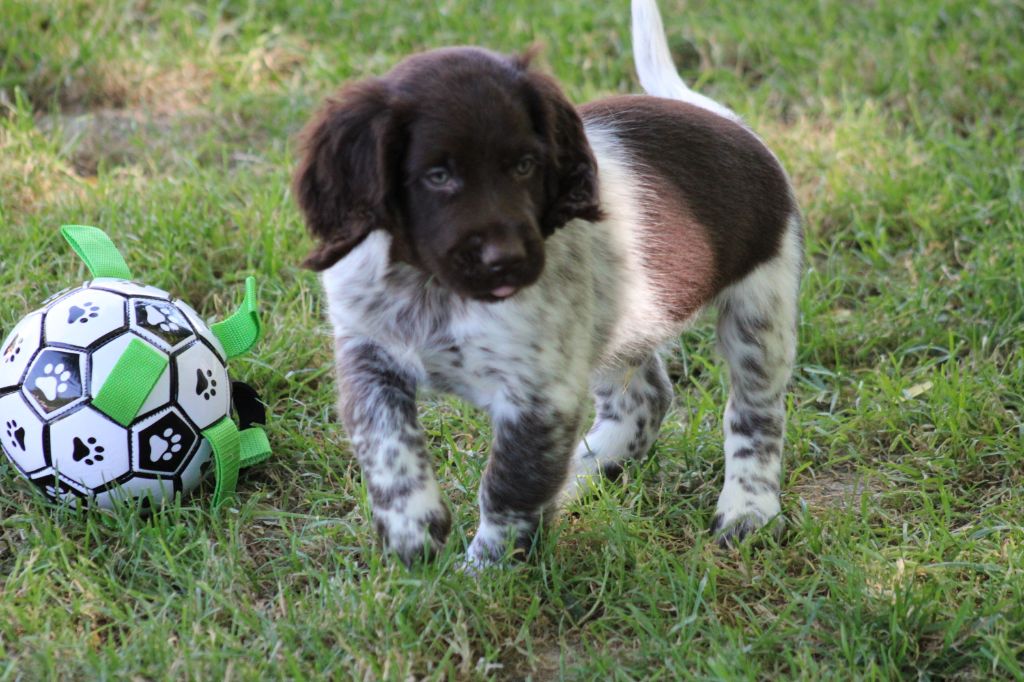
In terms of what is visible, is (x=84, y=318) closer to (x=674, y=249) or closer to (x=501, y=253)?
(x=501, y=253)

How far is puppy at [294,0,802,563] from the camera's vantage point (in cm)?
287

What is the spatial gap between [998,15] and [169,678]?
5788 mm

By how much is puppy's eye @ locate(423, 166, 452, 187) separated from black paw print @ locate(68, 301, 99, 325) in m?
1.27

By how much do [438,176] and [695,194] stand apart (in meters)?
1.02

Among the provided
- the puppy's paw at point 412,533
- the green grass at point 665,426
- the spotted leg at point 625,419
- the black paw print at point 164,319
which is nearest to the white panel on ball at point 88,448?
the green grass at point 665,426

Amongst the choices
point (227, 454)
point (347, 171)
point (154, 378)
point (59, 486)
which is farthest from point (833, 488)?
point (59, 486)

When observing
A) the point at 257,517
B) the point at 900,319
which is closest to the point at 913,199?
the point at 900,319

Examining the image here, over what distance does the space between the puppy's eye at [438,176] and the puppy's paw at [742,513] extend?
1403mm

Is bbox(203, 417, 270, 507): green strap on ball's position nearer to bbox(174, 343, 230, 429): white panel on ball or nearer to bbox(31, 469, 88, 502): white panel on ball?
bbox(174, 343, 230, 429): white panel on ball

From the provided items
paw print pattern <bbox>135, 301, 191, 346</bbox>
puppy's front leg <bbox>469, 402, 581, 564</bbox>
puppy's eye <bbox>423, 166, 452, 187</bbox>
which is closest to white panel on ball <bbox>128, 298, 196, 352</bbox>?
paw print pattern <bbox>135, 301, 191, 346</bbox>

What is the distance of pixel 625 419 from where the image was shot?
4.06 metres

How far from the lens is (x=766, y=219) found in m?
3.82

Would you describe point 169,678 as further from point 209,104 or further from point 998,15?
point 998,15

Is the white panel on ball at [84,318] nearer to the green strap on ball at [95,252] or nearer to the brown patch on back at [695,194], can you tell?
the green strap on ball at [95,252]
